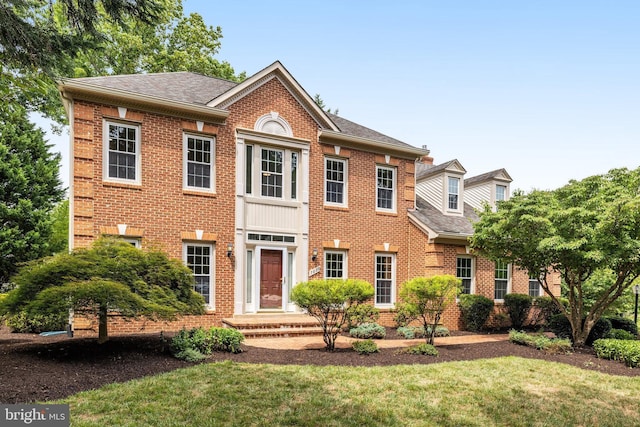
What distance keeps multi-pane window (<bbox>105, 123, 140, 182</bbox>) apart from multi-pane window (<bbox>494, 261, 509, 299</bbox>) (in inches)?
536

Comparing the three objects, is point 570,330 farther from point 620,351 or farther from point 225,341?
point 225,341

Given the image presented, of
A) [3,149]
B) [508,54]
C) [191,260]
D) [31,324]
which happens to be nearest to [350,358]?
[191,260]

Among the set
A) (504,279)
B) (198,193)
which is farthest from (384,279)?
(198,193)

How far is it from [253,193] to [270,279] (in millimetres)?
2853

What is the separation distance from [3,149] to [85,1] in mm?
13347

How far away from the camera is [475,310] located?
14719 millimetres

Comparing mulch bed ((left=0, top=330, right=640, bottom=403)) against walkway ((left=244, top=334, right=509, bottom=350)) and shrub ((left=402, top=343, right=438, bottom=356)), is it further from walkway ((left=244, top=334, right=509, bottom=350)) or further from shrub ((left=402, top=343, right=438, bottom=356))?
walkway ((left=244, top=334, right=509, bottom=350))

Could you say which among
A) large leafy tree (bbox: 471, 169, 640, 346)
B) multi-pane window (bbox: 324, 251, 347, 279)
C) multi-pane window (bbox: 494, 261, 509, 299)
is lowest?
multi-pane window (bbox: 494, 261, 509, 299)

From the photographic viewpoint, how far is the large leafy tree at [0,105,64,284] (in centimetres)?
1662

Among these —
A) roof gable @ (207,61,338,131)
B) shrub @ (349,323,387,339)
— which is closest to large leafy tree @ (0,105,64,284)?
roof gable @ (207,61,338,131)

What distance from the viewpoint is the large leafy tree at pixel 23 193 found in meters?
16.6

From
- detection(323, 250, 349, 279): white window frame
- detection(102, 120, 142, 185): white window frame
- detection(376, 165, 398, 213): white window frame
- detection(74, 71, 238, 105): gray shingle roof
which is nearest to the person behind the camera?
detection(102, 120, 142, 185): white window frame

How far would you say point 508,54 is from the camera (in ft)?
33.1

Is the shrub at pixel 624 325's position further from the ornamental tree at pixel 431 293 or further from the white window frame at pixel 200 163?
the white window frame at pixel 200 163
